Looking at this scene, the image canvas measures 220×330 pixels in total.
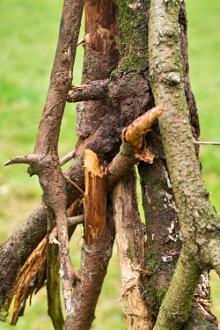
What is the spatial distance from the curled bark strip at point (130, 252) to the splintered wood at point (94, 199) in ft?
0.10

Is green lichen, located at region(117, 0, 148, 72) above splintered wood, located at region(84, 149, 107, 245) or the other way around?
above

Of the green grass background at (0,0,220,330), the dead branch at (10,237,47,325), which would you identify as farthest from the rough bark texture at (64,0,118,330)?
the green grass background at (0,0,220,330)

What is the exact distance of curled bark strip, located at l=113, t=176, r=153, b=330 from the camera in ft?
4.64

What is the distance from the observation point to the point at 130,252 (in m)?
1.46

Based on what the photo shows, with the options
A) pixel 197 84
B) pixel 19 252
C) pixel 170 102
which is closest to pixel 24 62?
pixel 197 84

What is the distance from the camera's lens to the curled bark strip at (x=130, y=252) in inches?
55.7

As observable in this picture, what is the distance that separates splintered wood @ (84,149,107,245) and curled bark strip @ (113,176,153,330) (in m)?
0.03

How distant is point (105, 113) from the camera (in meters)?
1.56

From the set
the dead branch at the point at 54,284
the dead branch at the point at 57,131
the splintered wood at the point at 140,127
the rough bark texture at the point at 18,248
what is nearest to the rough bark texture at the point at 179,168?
the splintered wood at the point at 140,127

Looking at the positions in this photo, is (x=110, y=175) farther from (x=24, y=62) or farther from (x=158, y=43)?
(x=24, y=62)

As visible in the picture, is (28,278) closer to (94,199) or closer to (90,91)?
(94,199)

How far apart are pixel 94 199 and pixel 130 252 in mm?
116

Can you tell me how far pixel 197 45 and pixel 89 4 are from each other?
5018mm

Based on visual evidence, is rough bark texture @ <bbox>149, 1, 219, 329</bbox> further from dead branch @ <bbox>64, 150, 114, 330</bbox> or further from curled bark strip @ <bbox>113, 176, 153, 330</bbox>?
dead branch @ <bbox>64, 150, 114, 330</bbox>
